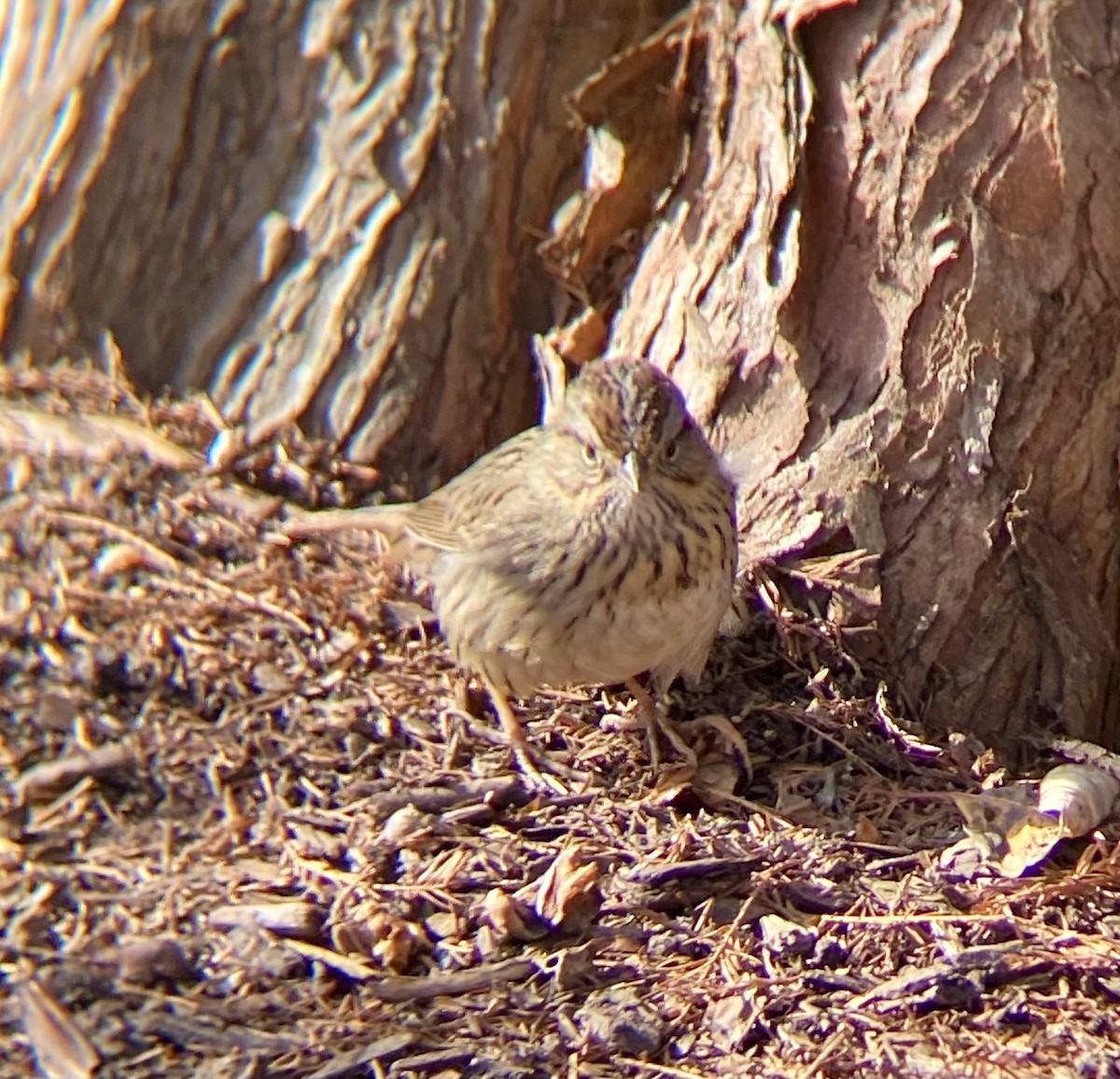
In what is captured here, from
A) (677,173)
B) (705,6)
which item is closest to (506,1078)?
(677,173)

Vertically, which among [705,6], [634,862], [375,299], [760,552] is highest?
[705,6]

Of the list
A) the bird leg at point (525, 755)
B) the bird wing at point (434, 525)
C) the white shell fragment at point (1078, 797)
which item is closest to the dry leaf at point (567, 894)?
the bird leg at point (525, 755)

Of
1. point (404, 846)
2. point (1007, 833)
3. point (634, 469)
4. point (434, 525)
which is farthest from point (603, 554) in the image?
point (1007, 833)

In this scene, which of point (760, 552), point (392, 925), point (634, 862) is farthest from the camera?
point (760, 552)

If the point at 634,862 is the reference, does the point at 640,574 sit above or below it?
above

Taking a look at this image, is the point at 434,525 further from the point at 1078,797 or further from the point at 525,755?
the point at 1078,797

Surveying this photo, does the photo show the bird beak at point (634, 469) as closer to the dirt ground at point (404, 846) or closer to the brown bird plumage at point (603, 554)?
the brown bird plumage at point (603, 554)

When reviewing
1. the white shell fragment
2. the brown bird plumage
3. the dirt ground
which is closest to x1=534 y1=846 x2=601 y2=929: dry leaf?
the dirt ground

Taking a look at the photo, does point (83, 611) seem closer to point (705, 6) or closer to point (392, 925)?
point (392, 925)
